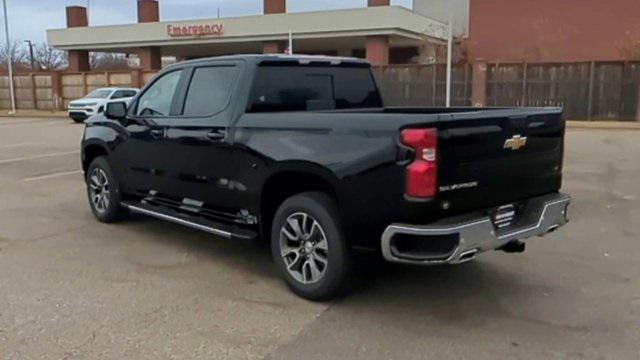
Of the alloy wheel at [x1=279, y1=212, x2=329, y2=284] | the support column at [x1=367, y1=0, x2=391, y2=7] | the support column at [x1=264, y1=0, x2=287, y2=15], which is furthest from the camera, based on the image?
the support column at [x1=264, y1=0, x2=287, y2=15]

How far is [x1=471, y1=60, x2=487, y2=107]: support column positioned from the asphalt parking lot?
1901 centimetres

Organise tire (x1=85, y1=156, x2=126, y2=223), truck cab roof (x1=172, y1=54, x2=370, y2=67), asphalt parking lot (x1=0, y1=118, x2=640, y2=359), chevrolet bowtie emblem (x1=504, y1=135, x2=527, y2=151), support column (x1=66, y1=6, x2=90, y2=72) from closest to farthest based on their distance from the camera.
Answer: asphalt parking lot (x1=0, y1=118, x2=640, y2=359)
chevrolet bowtie emblem (x1=504, y1=135, x2=527, y2=151)
truck cab roof (x1=172, y1=54, x2=370, y2=67)
tire (x1=85, y1=156, x2=126, y2=223)
support column (x1=66, y1=6, x2=90, y2=72)

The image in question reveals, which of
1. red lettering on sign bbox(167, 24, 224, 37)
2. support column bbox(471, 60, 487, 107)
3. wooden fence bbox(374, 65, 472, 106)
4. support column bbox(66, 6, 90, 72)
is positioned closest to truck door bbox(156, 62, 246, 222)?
wooden fence bbox(374, 65, 472, 106)

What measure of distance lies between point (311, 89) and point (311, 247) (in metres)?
1.69

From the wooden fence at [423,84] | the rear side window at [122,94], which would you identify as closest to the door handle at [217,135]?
the wooden fence at [423,84]

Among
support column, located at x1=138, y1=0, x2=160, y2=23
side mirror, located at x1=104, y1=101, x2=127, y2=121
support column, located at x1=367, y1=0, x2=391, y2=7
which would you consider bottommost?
side mirror, located at x1=104, y1=101, x2=127, y2=121

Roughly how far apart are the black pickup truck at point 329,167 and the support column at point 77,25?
36964 millimetres

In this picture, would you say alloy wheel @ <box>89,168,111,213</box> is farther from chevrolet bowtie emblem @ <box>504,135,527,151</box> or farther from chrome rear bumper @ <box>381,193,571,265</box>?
chevrolet bowtie emblem @ <box>504,135,527,151</box>

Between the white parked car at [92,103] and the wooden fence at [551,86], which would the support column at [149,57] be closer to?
the white parked car at [92,103]

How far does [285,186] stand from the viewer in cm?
503

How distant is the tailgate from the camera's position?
404 centimetres

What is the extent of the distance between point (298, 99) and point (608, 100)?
2220 cm

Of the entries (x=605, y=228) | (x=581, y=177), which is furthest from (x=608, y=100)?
(x=605, y=228)

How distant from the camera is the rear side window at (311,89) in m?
5.34
